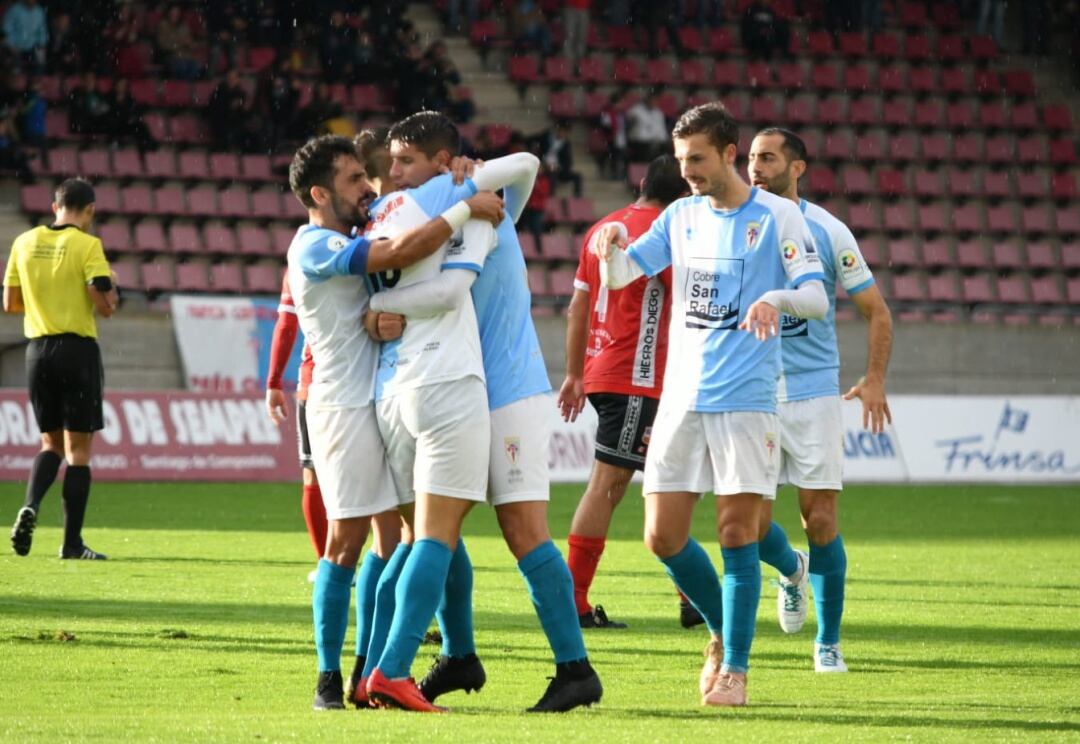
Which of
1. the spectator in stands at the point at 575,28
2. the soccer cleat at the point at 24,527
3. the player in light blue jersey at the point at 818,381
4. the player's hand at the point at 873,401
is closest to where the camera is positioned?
the player's hand at the point at 873,401

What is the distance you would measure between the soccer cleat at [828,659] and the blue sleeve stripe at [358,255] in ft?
8.38

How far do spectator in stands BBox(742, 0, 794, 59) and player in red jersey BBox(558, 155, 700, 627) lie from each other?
20752 mm

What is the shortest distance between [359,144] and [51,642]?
93.3 inches

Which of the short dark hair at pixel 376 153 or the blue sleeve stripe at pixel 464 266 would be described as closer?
the blue sleeve stripe at pixel 464 266

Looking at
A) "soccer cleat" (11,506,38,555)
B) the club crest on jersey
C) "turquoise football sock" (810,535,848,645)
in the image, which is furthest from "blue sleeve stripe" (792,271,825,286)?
"soccer cleat" (11,506,38,555)

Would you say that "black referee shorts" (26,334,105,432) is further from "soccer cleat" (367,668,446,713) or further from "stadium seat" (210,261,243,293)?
"stadium seat" (210,261,243,293)

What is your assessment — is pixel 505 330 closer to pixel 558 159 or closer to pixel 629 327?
pixel 629 327

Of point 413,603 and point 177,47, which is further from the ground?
point 177,47

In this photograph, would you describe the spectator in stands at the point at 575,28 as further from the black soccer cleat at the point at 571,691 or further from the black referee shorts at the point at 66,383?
the black soccer cleat at the point at 571,691

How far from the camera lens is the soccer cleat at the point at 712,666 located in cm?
634

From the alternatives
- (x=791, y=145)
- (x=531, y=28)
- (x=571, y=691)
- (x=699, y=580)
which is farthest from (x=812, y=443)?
(x=531, y=28)

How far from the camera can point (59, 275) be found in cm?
1105

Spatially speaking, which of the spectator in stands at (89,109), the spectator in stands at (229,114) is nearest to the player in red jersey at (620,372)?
the spectator in stands at (229,114)

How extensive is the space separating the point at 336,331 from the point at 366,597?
3.02 ft
